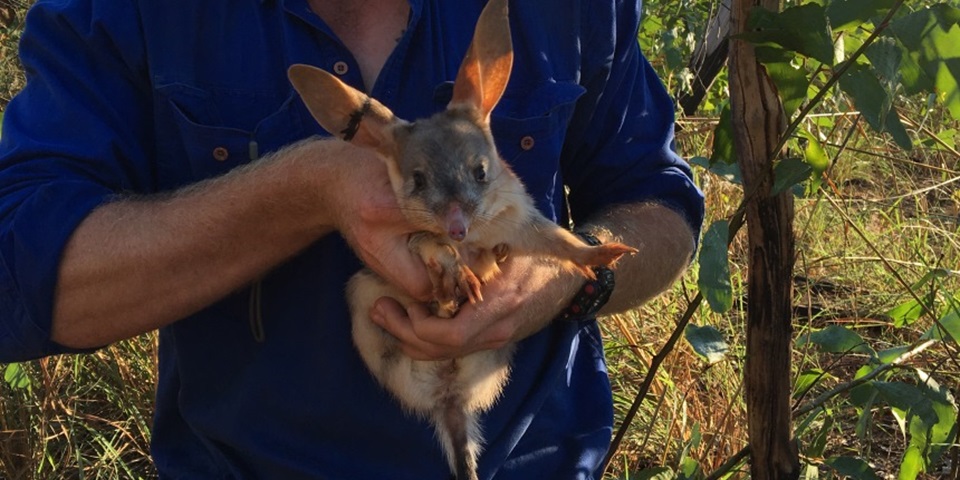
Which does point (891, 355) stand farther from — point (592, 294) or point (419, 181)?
point (419, 181)

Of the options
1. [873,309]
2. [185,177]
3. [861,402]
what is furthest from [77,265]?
[873,309]

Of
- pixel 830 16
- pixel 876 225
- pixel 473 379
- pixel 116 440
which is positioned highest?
pixel 830 16

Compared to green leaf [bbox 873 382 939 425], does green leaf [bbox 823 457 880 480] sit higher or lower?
lower

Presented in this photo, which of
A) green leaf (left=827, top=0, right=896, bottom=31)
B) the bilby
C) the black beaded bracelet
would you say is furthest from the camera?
the black beaded bracelet

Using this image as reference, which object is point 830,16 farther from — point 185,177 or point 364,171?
point 185,177

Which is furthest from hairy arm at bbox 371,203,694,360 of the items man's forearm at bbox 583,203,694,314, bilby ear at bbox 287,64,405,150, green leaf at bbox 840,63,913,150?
green leaf at bbox 840,63,913,150

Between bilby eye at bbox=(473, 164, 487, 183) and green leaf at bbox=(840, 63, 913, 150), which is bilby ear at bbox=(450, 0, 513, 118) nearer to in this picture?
bilby eye at bbox=(473, 164, 487, 183)
